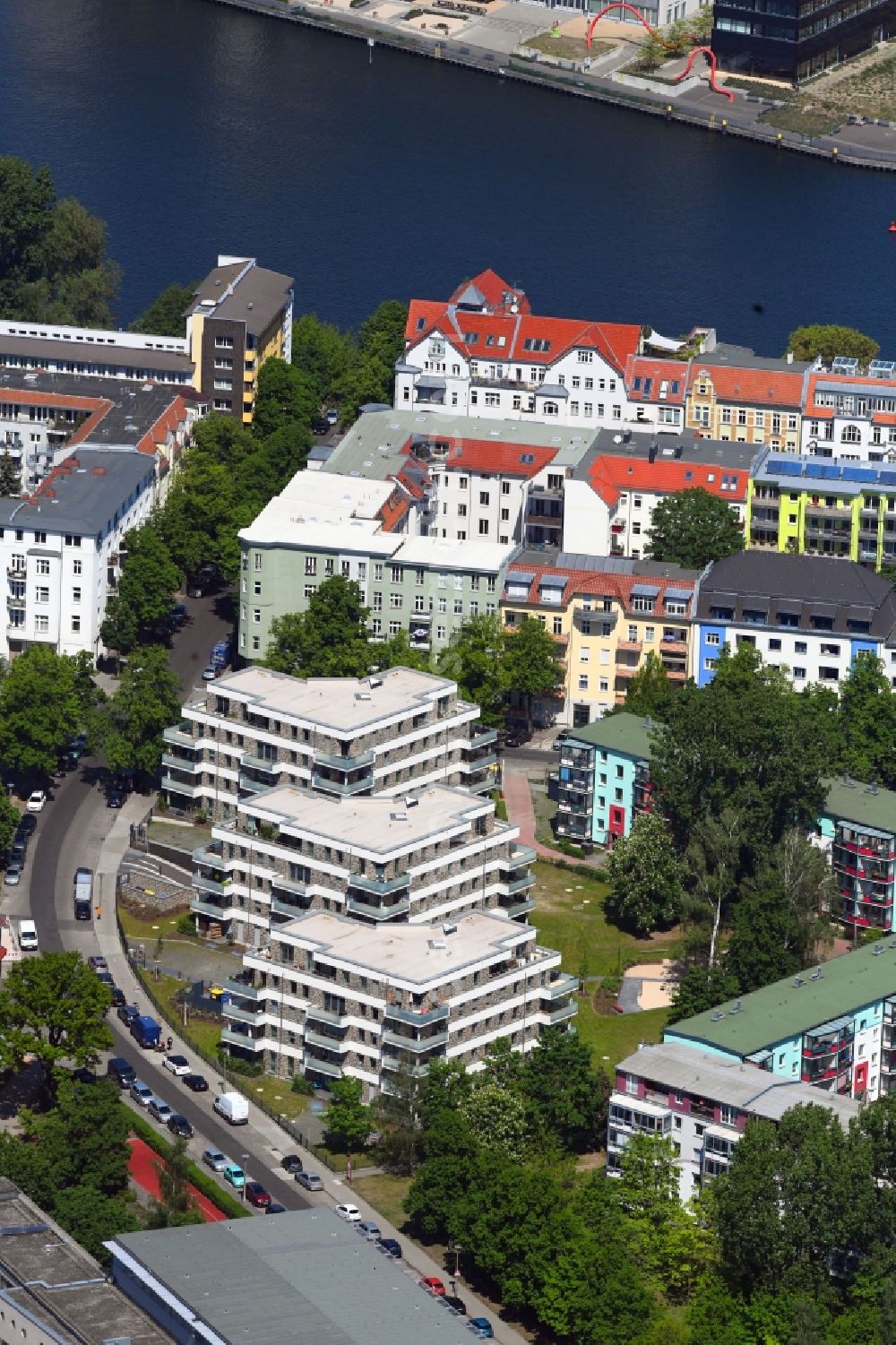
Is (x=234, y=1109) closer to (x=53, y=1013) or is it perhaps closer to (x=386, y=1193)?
(x=386, y=1193)

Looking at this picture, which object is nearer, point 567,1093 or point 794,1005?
point 567,1093

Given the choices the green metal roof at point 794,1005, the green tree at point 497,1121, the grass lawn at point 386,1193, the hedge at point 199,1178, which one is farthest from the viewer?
the green metal roof at point 794,1005

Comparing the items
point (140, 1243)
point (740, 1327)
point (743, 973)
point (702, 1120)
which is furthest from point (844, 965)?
point (140, 1243)

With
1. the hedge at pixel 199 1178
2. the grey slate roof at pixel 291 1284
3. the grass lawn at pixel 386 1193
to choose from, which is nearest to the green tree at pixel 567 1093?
the grass lawn at pixel 386 1193

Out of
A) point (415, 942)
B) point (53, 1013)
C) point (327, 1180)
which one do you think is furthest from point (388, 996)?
point (53, 1013)

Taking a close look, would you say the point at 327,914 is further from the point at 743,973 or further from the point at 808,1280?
the point at 808,1280

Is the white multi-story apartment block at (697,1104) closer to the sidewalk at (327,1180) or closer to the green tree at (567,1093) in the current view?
the green tree at (567,1093)
